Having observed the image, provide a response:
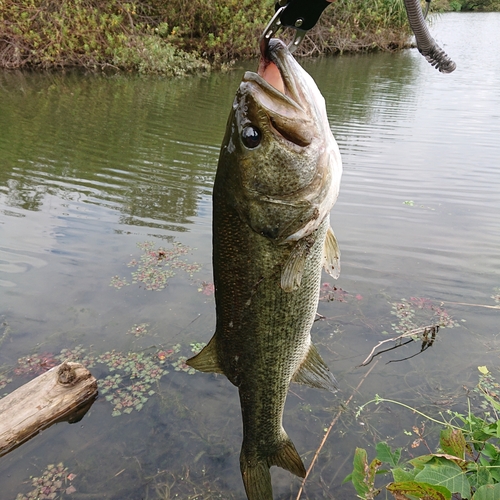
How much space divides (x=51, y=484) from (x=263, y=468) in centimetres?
147

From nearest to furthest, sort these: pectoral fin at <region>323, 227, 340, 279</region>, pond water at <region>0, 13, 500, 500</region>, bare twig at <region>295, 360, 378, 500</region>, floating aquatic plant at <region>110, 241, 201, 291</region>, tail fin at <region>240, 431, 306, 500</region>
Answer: pectoral fin at <region>323, 227, 340, 279</region> → tail fin at <region>240, 431, 306, 500</region> → bare twig at <region>295, 360, 378, 500</region> → pond water at <region>0, 13, 500, 500</region> → floating aquatic plant at <region>110, 241, 201, 291</region>

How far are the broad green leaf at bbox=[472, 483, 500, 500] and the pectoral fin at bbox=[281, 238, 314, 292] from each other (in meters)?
1.01

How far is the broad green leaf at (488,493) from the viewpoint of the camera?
157cm

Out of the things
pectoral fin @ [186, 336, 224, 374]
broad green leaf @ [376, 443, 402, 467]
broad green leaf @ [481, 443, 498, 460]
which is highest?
pectoral fin @ [186, 336, 224, 374]

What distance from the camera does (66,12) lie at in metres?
15.7

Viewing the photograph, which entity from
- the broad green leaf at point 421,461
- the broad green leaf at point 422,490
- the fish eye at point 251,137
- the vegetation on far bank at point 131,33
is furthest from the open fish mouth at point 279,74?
the vegetation on far bank at point 131,33

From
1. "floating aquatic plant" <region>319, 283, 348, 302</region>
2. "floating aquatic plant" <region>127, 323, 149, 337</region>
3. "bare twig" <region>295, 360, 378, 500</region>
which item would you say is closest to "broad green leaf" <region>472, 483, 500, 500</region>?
"bare twig" <region>295, 360, 378, 500</region>

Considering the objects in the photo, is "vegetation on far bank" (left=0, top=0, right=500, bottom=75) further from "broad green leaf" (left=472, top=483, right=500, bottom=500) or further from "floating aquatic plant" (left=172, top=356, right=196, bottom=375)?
"broad green leaf" (left=472, top=483, right=500, bottom=500)

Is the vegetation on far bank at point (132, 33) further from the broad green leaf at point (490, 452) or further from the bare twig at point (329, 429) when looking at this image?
the broad green leaf at point (490, 452)

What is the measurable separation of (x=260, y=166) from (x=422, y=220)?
507 centimetres

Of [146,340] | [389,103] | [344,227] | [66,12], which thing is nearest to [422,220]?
[344,227]

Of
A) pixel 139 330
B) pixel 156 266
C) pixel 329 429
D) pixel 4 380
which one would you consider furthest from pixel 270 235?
pixel 156 266

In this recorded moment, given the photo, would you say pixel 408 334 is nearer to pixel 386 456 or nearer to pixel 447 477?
pixel 386 456

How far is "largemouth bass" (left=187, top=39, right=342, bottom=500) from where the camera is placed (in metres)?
1.61
